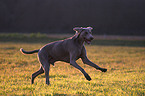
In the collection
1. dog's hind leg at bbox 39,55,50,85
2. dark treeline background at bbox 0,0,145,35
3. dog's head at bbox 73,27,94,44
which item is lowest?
dog's hind leg at bbox 39,55,50,85

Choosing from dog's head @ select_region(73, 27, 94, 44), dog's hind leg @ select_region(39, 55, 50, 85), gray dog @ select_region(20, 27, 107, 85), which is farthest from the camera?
dog's hind leg @ select_region(39, 55, 50, 85)

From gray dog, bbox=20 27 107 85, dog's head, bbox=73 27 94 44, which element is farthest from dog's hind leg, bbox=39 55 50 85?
dog's head, bbox=73 27 94 44

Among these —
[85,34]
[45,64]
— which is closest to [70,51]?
[85,34]

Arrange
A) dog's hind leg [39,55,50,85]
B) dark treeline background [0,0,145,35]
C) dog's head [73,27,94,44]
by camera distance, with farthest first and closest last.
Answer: dark treeline background [0,0,145,35], dog's hind leg [39,55,50,85], dog's head [73,27,94,44]

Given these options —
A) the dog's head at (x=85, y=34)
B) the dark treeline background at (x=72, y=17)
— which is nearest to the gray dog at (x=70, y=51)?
the dog's head at (x=85, y=34)

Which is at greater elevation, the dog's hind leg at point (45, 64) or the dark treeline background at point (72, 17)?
the dark treeline background at point (72, 17)

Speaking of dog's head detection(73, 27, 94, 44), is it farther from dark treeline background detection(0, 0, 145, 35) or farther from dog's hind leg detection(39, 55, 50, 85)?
dark treeline background detection(0, 0, 145, 35)

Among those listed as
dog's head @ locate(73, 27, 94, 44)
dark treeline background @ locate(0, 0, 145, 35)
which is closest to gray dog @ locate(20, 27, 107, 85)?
dog's head @ locate(73, 27, 94, 44)

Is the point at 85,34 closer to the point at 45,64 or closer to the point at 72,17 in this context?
the point at 45,64

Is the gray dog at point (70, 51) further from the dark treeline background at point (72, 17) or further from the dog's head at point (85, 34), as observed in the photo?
the dark treeline background at point (72, 17)

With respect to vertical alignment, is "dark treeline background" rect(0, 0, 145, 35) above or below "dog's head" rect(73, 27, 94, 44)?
above

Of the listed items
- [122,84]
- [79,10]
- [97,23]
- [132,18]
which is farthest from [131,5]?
[122,84]

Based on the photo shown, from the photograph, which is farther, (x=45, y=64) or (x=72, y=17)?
(x=72, y=17)

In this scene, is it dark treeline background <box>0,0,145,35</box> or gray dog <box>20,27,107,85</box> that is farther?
dark treeline background <box>0,0,145,35</box>
